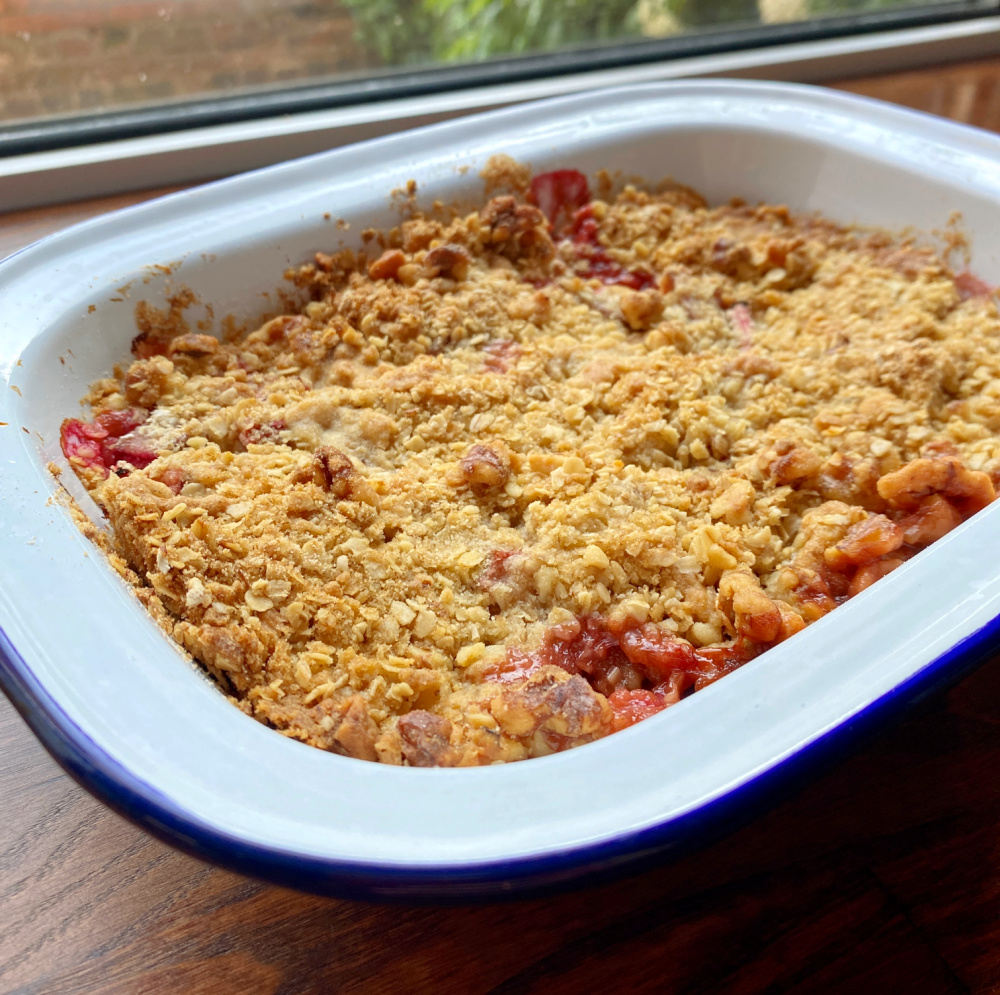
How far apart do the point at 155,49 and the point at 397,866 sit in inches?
53.3

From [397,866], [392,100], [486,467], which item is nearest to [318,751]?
[397,866]

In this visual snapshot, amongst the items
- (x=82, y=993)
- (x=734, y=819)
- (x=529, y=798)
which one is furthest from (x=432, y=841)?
(x=82, y=993)

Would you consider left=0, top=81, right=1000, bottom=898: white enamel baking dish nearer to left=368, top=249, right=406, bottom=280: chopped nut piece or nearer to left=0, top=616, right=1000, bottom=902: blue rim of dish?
left=0, top=616, right=1000, bottom=902: blue rim of dish

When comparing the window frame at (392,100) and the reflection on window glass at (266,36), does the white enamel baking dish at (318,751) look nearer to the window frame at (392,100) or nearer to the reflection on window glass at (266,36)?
the window frame at (392,100)

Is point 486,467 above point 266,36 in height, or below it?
below

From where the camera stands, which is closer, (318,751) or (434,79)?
(318,751)

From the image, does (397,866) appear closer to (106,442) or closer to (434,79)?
(106,442)

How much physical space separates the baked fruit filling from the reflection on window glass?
0.55m

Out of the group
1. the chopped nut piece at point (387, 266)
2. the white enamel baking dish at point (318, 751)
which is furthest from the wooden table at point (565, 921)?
the chopped nut piece at point (387, 266)

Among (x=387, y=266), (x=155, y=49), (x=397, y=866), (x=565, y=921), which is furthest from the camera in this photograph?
Result: (x=155, y=49)

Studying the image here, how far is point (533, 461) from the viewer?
835 millimetres

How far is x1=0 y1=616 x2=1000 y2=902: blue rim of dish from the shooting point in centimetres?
46

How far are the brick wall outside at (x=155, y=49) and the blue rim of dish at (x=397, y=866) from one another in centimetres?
110

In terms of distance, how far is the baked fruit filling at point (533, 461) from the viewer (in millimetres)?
678
